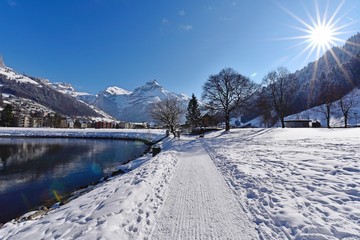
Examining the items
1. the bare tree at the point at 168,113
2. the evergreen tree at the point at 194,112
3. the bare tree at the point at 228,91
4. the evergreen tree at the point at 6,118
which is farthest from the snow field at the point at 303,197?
the evergreen tree at the point at 6,118

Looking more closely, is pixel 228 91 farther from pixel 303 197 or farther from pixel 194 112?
pixel 194 112

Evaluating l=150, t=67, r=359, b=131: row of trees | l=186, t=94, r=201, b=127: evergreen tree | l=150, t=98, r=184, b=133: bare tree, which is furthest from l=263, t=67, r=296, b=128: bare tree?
l=186, t=94, r=201, b=127: evergreen tree

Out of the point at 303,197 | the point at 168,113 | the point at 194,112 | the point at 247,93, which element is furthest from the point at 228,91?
the point at 194,112

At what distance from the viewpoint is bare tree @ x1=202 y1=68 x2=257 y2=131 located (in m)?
37.2

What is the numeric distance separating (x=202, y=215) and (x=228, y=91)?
34.2m

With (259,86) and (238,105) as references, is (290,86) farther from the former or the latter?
(238,105)

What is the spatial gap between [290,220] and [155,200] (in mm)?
3911

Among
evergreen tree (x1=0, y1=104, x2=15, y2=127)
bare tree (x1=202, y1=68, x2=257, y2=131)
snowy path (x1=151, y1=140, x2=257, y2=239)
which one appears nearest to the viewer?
snowy path (x1=151, y1=140, x2=257, y2=239)

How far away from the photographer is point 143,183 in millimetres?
8562

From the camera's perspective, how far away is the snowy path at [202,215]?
4.47 meters

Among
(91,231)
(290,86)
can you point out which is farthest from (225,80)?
(91,231)

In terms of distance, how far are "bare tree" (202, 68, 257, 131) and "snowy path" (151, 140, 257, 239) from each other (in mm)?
31043

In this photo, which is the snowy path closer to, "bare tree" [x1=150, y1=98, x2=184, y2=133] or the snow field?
the snow field

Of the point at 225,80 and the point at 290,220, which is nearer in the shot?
the point at 290,220
